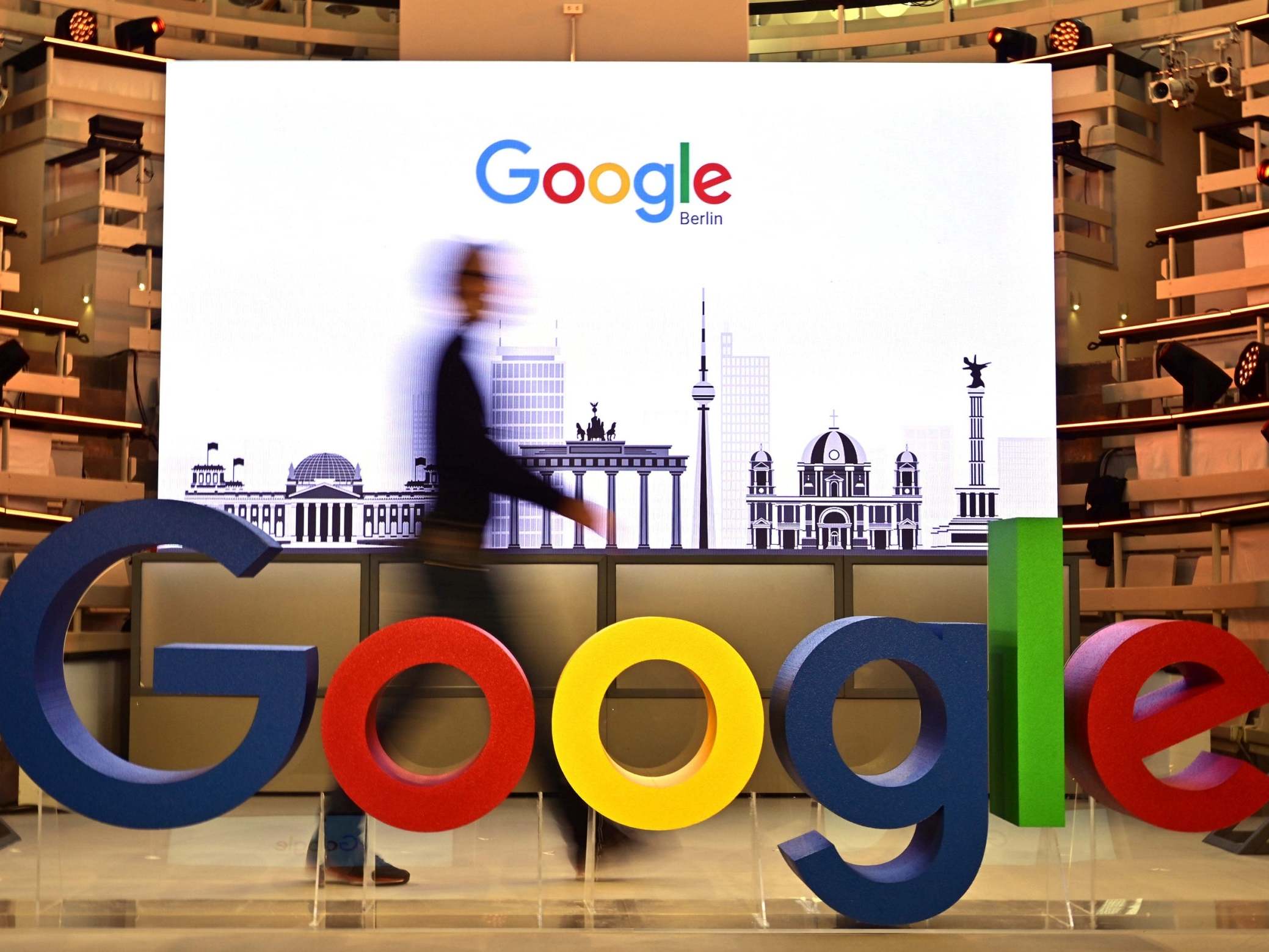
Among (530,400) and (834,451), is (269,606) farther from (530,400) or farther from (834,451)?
(834,451)

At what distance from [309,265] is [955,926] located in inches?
156

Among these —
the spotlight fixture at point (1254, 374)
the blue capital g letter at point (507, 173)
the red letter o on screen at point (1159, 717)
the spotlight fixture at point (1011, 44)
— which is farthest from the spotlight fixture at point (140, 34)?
the red letter o on screen at point (1159, 717)

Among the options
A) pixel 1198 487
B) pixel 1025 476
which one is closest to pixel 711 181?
pixel 1025 476

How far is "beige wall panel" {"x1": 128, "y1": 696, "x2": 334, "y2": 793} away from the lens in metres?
4.92

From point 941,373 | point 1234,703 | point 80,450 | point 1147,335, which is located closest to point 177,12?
point 80,450

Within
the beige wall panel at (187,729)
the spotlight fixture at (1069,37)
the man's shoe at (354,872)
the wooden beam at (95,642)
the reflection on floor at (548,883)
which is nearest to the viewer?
the reflection on floor at (548,883)

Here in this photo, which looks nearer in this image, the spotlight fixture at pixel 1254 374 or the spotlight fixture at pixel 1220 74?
the spotlight fixture at pixel 1254 374

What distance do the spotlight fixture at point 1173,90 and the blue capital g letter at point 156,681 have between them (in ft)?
17.3

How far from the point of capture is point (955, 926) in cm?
311

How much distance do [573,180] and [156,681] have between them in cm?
362

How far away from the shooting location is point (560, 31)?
6.29 meters

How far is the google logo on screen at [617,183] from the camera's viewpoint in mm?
5926

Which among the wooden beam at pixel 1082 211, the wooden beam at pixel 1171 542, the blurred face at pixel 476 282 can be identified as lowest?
the wooden beam at pixel 1171 542

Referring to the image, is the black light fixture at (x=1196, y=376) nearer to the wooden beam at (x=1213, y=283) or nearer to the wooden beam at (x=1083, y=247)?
the wooden beam at (x=1213, y=283)
